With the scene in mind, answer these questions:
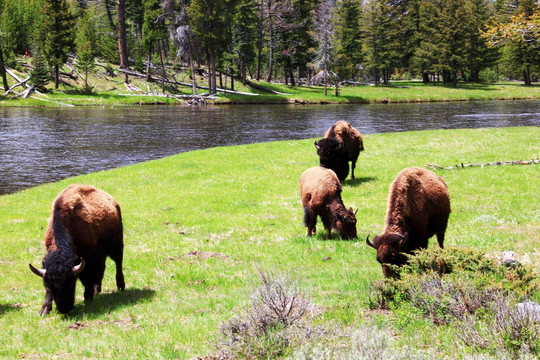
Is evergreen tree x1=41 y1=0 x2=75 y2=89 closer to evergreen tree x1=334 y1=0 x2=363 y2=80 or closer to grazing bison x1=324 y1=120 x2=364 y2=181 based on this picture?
evergreen tree x1=334 y1=0 x2=363 y2=80

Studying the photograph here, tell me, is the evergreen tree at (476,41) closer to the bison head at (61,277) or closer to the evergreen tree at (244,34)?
the evergreen tree at (244,34)

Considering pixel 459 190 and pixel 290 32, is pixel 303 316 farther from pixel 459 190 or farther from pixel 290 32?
pixel 290 32

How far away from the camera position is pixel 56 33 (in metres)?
60.2

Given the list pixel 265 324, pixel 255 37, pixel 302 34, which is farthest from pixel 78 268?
pixel 302 34

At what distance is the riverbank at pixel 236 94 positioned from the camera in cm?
5825

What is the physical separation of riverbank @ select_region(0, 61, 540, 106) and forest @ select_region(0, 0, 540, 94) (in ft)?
7.74

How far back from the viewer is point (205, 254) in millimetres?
9906

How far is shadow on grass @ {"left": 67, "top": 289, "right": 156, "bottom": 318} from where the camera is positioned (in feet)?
23.5

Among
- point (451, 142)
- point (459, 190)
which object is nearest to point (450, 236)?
point (459, 190)

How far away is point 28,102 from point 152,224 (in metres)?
49.8

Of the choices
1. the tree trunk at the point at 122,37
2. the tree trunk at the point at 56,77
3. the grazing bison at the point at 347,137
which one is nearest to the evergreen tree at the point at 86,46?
the tree trunk at the point at 56,77

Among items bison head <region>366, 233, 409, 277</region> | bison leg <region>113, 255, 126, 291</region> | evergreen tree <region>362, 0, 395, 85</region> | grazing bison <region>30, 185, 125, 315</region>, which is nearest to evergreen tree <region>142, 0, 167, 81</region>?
evergreen tree <region>362, 0, 395, 85</region>

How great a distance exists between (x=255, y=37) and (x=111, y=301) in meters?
76.8

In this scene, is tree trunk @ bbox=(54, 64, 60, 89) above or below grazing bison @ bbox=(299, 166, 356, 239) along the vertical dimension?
above
